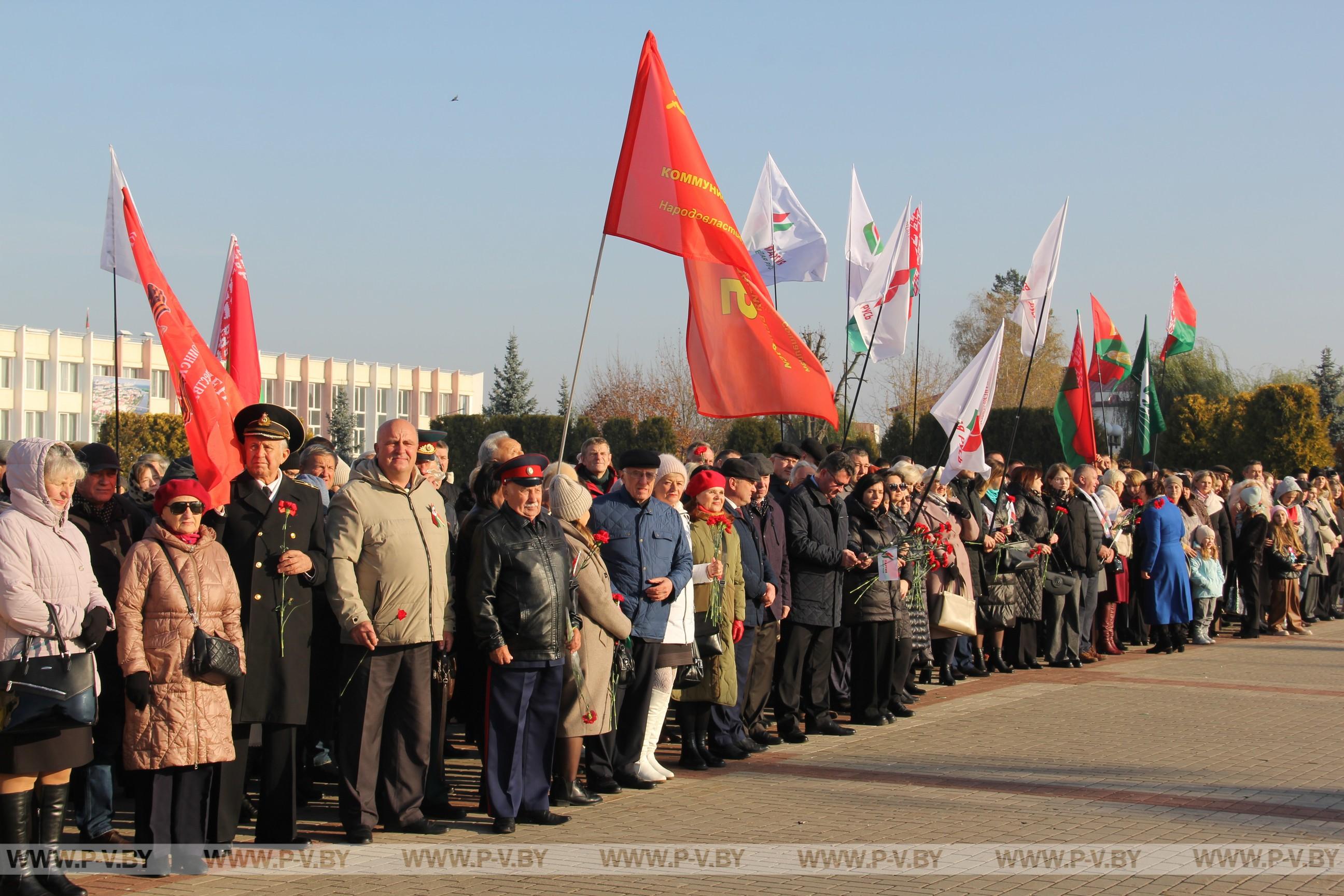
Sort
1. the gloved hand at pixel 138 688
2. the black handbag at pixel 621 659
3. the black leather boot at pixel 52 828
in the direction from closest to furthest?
1. the black leather boot at pixel 52 828
2. the gloved hand at pixel 138 688
3. the black handbag at pixel 621 659

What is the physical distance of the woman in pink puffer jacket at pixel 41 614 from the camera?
18.2 ft

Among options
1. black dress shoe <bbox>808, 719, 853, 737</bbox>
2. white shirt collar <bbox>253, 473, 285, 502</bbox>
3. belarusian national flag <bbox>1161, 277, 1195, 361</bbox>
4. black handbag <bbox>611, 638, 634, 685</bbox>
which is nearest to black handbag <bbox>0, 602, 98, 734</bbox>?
white shirt collar <bbox>253, 473, 285, 502</bbox>

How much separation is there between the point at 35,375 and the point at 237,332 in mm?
99892

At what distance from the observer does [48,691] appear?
556 cm

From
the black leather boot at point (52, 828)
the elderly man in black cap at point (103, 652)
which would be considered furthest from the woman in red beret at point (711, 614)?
the black leather boot at point (52, 828)

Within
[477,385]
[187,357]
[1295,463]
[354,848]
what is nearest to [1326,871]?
[354,848]

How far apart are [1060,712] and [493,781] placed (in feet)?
18.4

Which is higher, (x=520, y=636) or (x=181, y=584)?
(x=181, y=584)

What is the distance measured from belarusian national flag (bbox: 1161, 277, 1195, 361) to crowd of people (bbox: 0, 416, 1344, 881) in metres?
14.3

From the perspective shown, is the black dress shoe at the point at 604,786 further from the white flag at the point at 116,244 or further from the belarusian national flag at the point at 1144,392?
the belarusian national flag at the point at 1144,392

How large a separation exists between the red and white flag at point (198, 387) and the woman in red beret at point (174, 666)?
39.4 inches

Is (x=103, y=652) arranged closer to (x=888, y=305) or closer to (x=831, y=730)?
(x=831, y=730)

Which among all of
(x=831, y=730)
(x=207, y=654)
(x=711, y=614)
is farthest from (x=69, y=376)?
(x=207, y=654)

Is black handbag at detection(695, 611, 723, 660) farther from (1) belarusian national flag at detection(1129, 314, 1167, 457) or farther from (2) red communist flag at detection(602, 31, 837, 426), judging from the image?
(1) belarusian national flag at detection(1129, 314, 1167, 457)
